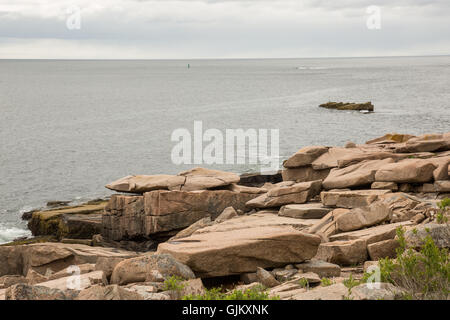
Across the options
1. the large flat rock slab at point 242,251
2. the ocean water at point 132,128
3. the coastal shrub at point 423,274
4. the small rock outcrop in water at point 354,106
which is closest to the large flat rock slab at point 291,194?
the large flat rock slab at point 242,251

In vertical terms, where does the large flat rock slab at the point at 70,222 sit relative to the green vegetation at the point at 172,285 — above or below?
below

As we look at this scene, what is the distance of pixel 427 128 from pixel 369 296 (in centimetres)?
6419

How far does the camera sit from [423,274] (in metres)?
11.0

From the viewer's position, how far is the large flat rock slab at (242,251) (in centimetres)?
1386

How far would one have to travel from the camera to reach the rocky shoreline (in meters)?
12.9

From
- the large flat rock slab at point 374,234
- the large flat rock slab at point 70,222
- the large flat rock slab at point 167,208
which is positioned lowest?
the large flat rock slab at point 70,222

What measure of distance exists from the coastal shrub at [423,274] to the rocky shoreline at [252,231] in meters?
0.63

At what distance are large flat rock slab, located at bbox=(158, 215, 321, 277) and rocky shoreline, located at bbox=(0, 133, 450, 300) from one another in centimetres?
3

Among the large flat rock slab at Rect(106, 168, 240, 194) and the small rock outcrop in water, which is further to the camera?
the small rock outcrop in water

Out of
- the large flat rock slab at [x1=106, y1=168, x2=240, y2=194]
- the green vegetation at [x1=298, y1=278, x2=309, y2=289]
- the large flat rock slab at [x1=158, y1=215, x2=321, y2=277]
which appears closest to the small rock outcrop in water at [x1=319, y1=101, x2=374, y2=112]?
the large flat rock slab at [x1=106, y1=168, x2=240, y2=194]

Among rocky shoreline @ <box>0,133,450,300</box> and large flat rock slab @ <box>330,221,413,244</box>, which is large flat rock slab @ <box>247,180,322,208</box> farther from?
large flat rock slab @ <box>330,221,413,244</box>

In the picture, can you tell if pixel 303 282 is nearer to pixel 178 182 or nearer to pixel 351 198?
pixel 351 198

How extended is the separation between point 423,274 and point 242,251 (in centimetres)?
491

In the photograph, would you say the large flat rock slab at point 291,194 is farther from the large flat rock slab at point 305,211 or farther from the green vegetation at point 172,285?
the green vegetation at point 172,285
